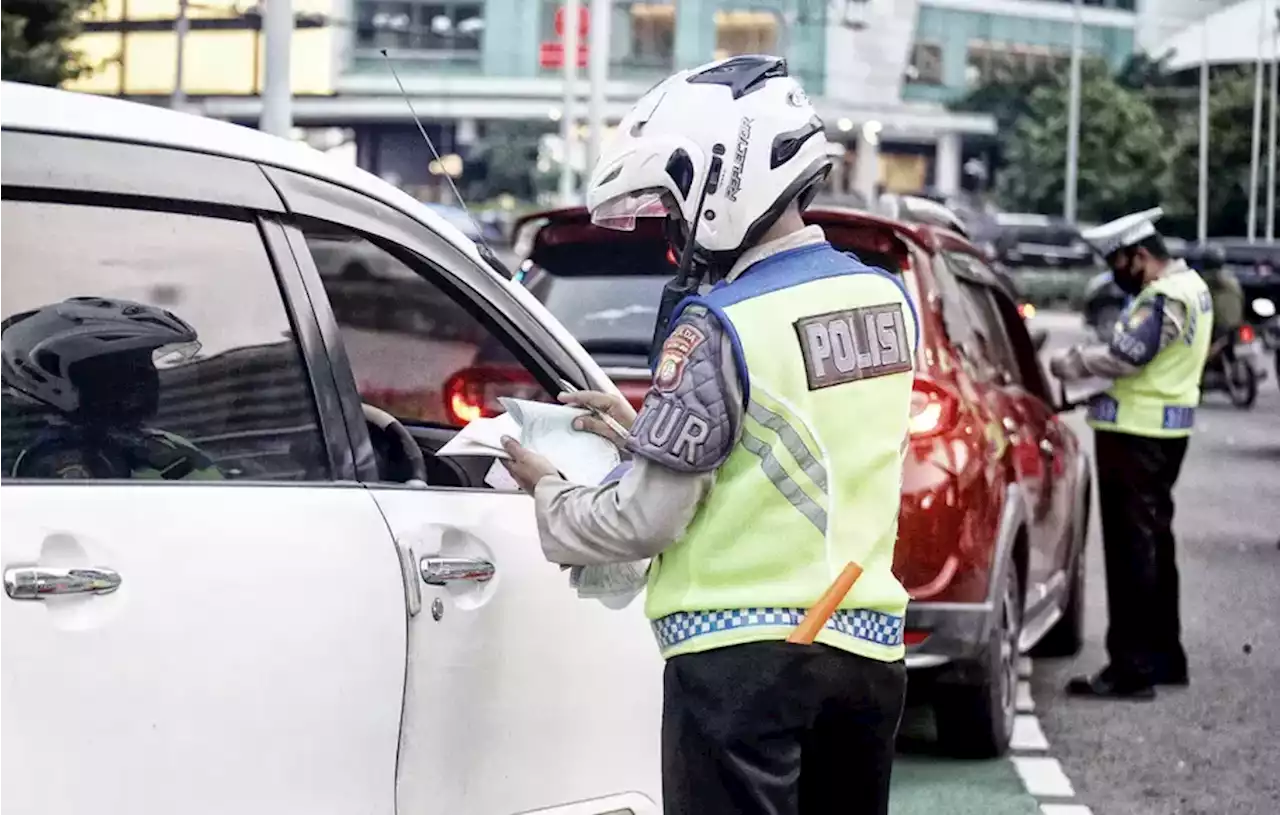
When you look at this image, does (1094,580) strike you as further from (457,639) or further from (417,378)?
(457,639)

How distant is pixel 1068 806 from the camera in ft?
22.0

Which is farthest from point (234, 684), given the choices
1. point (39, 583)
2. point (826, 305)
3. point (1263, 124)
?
point (1263, 124)

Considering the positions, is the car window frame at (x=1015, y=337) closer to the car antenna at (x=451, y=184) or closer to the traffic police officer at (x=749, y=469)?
the car antenna at (x=451, y=184)

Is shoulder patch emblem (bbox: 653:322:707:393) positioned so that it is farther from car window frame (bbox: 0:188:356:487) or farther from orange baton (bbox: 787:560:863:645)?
car window frame (bbox: 0:188:356:487)

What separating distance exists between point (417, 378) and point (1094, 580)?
771 cm

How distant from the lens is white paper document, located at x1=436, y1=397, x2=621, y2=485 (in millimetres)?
3613

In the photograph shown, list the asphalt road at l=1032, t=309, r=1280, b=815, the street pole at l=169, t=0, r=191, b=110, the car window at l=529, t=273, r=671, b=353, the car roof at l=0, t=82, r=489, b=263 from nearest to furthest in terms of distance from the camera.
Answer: the car roof at l=0, t=82, r=489, b=263
the asphalt road at l=1032, t=309, r=1280, b=815
the car window at l=529, t=273, r=671, b=353
the street pole at l=169, t=0, r=191, b=110

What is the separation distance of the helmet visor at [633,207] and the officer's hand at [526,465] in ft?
1.23

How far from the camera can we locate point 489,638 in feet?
12.5

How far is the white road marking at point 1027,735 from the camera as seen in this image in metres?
7.60

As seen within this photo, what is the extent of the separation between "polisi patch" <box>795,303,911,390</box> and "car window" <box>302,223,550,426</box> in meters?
0.83

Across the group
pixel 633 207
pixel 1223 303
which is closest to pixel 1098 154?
pixel 1223 303

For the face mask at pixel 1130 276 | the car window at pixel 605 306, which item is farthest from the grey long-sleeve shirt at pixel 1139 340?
the car window at pixel 605 306

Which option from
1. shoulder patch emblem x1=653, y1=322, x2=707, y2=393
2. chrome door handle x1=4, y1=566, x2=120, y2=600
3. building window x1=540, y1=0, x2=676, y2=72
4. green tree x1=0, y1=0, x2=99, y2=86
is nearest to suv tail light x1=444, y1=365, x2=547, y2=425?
shoulder patch emblem x1=653, y1=322, x2=707, y2=393
